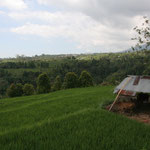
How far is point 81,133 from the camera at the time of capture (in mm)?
4727

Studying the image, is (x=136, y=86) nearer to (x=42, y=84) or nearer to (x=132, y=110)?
(x=132, y=110)

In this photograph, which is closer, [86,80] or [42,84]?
[86,80]

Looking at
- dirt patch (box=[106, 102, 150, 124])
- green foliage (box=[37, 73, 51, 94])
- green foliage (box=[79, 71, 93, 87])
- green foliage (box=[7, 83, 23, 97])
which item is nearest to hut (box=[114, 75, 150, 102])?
dirt patch (box=[106, 102, 150, 124])

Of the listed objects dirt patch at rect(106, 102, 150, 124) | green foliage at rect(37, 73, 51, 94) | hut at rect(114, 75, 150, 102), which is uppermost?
hut at rect(114, 75, 150, 102)

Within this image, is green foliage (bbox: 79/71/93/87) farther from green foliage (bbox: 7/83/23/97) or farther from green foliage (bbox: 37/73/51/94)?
green foliage (bbox: 7/83/23/97)

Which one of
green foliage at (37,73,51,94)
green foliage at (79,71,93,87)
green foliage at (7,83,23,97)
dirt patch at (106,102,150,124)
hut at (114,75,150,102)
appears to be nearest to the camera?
dirt patch at (106,102,150,124)

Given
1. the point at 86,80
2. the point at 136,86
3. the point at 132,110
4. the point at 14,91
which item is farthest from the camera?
the point at 14,91

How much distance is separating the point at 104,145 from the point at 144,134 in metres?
1.71

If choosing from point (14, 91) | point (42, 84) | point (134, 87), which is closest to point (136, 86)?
point (134, 87)

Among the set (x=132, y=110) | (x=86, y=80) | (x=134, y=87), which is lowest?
(x=86, y=80)

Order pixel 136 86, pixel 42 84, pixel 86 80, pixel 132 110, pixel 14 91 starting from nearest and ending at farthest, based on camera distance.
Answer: pixel 132 110, pixel 136 86, pixel 86 80, pixel 42 84, pixel 14 91

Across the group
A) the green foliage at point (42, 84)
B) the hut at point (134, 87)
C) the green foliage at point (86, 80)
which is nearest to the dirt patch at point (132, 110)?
the hut at point (134, 87)

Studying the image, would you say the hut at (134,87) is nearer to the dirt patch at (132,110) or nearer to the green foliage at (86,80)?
the dirt patch at (132,110)

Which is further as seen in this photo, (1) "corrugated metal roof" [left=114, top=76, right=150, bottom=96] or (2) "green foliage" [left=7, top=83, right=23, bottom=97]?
(2) "green foliage" [left=7, top=83, right=23, bottom=97]
